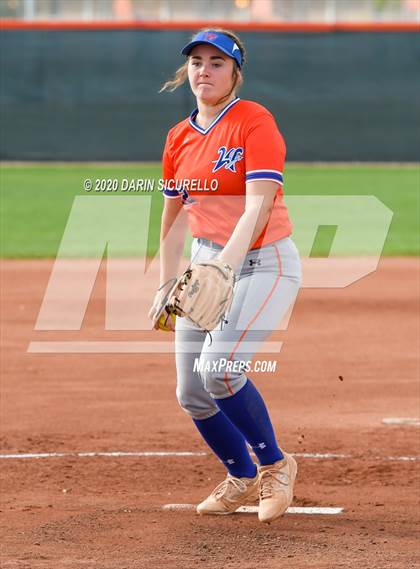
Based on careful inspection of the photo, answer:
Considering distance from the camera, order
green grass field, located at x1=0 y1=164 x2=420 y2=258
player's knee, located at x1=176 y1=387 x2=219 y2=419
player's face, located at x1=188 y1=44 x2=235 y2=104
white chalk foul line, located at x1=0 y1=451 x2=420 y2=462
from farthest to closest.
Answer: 1. green grass field, located at x1=0 y1=164 x2=420 y2=258
2. white chalk foul line, located at x1=0 y1=451 x2=420 y2=462
3. player's knee, located at x1=176 y1=387 x2=219 y2=419
4. player's face, located at x1=188 y1=44 x2=235 y2=104

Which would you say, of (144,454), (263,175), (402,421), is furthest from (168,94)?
(263,175)

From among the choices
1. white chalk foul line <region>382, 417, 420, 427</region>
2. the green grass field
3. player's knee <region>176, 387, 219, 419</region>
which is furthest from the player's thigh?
the green grass field

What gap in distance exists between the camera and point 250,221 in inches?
195

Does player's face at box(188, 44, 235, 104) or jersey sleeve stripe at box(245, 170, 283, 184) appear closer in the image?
jersey sleeve stripe at box(245, 170, 283, 184)

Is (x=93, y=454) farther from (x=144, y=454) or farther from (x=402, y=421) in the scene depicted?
(x=402, y=421)

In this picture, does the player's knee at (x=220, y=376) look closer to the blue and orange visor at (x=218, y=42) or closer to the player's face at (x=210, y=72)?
the player's face at (x=210, y=72)

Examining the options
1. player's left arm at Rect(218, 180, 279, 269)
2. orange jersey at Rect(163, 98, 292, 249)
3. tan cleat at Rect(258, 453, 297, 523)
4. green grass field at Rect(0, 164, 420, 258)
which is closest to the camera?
player's left arm at Rect(218, 180, 279, 269)

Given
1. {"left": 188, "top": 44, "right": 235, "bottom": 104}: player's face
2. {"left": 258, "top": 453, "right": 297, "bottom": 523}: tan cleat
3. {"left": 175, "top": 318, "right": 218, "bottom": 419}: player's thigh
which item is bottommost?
{"left": 258, "top": 453, "right": 297, "bottom": 523}: tan cleat

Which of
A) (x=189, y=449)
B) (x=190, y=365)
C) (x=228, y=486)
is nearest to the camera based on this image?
(x=190, y=365)

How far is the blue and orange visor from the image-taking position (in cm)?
514

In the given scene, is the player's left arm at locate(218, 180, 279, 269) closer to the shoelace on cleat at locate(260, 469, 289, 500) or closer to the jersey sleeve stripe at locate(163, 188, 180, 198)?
the jersey sleeve stripe at locate(163, 188, 180, 198)

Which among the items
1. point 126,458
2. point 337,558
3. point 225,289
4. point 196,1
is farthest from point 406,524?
point 196,1

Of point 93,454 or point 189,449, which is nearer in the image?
point 93,454

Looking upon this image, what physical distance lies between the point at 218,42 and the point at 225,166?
0.57 m
